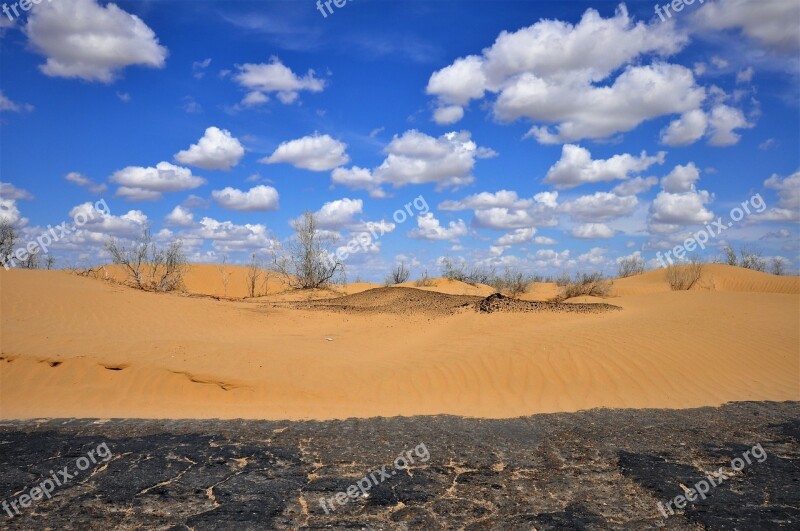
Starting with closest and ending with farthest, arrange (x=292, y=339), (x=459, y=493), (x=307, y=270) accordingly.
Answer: (x=459, y=493) < (x=292, y=339) < (x=307, y=270)

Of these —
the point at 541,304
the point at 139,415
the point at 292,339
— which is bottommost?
the point at 139,415

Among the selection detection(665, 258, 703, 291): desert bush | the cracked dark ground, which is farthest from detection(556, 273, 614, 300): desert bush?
the cracked dark ground

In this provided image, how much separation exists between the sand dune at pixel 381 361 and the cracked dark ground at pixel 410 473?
140cm

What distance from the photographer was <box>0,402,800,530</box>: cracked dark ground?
3689 mm

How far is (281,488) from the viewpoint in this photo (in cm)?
417

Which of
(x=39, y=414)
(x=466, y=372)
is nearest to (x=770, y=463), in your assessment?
(x=466, y=372)

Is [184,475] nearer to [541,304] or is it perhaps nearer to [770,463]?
[770,463]

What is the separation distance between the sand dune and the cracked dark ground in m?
1.40

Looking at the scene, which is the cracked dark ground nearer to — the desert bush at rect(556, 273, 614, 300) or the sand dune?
the sand dune

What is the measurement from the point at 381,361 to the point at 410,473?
18.2ft

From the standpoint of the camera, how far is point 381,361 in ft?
33.0

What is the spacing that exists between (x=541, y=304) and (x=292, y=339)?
6.91 meters

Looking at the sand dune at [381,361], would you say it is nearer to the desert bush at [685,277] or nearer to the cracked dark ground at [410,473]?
the cracked dark ground at [410,473]

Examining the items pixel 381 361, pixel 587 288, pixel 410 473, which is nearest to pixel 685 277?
pixel 587 288
